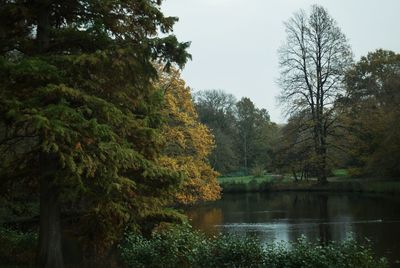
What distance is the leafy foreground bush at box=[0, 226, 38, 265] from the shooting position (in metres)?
10.4

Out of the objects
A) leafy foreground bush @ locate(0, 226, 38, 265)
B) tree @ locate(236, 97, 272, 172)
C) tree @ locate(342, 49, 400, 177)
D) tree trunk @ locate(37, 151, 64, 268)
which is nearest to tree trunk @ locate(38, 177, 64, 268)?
tree trunk @ locate(37, 151, 64, 268)

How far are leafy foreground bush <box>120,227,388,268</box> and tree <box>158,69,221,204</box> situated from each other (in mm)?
13047

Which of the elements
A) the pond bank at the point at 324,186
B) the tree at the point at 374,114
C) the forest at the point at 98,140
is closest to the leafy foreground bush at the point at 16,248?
the forest at the point at 98,140

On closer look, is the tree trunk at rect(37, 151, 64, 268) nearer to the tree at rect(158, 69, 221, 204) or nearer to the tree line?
the tree at rect(158, 69, 221, 204)

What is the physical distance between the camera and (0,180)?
9.80m

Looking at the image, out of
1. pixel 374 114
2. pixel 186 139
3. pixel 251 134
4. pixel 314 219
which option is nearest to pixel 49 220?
pixel 186 139

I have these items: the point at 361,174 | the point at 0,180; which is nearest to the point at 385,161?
the point at 361,174

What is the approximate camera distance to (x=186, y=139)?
25562 millimetres

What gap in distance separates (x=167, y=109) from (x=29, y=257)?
14.4 m

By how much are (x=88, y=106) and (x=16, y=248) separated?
5117 millimetres

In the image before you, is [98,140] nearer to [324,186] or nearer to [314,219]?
[314,219]

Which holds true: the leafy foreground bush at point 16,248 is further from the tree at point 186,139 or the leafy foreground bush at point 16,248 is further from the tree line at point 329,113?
the tree line at point 329,113

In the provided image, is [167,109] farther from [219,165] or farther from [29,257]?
[219,165]

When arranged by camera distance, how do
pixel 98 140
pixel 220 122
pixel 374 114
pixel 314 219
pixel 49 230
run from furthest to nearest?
pixel 220 122
pixel 374 114
pixel 314 219
pixel 49 230
pixel 98 140
